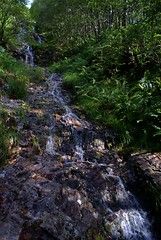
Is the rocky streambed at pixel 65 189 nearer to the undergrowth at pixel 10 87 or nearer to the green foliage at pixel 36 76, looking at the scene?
the undergrowth at pixel 10 87

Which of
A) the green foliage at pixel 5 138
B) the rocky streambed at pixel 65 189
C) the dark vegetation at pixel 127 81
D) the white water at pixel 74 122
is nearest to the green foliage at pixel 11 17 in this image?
the dark vegetation at pixel 127 81

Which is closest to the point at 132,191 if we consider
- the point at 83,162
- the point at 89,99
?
the point at 83,162

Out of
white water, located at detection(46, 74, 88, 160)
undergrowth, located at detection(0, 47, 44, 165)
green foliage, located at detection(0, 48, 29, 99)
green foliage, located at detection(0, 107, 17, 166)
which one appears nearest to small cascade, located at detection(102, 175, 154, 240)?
white water, located at detection(46, 74, 88, 160)

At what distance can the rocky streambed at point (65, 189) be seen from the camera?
3863 millimetres

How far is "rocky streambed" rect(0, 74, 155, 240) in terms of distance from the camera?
12.7 feet

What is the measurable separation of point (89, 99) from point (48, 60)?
30.5 ft

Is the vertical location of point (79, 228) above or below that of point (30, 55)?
below

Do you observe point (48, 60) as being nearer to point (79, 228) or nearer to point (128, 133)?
point (128, 133)

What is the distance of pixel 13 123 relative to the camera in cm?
653

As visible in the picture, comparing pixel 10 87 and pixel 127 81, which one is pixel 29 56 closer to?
pixel 10 87

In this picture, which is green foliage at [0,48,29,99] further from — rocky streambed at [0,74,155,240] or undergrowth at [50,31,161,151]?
undergrowth at [50,31,161,151]

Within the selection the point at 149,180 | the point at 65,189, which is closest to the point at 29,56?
the point at 65,189

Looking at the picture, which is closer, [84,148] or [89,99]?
[84,148]

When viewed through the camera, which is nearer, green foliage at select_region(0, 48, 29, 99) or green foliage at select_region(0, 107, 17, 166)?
green foliage at select_region(0, 107, 17, 166)
